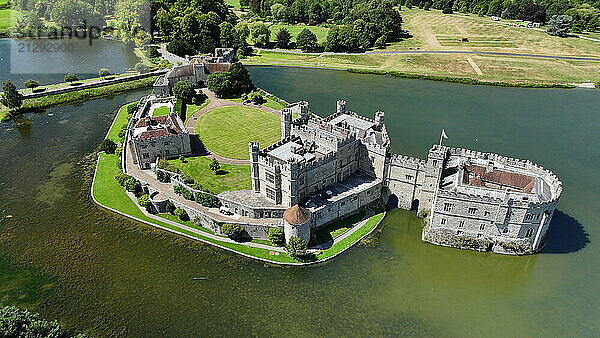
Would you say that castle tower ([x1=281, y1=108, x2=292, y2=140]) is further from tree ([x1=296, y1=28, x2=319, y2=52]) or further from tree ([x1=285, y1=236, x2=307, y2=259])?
tree ([x1=296, y1=28, x2=319, y2=52])

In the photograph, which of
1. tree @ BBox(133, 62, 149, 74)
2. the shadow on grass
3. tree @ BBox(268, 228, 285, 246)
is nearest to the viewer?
tree @ BBox(268, 228, 285, 246)

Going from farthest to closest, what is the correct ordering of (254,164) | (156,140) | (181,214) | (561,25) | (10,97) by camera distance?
(561,25) < (10,97) < (156,140) < (181,214) < (254,164)

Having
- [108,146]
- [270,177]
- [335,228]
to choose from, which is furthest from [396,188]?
[108,146]

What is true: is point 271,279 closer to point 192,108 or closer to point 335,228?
point 335,228

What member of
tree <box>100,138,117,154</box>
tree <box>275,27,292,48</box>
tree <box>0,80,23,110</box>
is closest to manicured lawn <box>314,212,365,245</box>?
tree <box>100,138,117,154</box>

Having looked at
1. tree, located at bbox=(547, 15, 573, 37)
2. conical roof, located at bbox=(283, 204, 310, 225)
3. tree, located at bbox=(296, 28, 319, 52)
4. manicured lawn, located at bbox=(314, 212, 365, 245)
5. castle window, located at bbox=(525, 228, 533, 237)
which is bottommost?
manicured lawn, located at bbox=(314, 212, 365, 245)

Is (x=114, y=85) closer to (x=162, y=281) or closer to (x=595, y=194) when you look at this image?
(x=162, y=281)

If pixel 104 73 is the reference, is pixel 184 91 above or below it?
below

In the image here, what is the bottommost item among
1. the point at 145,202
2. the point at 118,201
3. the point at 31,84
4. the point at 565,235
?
the point at 565,235
